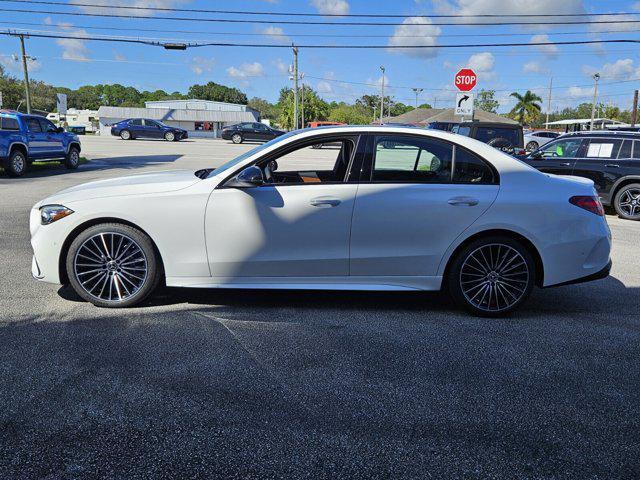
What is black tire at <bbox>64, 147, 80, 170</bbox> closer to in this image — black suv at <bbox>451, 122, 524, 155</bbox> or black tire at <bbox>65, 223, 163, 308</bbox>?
black suv at <bbox>451, 122, 524, 155</bbox>

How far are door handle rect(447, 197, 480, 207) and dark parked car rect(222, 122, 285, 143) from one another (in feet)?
124

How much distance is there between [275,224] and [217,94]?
489ft

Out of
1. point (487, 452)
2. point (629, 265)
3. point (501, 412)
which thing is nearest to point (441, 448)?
point (487, 452)

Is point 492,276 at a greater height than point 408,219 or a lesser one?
lesser

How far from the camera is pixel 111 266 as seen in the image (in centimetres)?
466

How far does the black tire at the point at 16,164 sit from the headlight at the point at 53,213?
1229 centimetres

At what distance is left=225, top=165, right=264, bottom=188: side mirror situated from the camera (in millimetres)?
4465

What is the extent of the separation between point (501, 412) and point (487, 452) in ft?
1.49

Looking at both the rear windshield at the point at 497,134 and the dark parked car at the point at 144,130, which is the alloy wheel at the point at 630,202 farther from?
the dark parked car at the point at 144,130

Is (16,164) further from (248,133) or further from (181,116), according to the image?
(181,116)

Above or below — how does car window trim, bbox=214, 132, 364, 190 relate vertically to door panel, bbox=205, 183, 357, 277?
above

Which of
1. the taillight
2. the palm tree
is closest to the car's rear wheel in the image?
the taillight

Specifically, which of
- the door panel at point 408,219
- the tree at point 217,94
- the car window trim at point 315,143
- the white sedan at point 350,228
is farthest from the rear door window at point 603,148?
the tree at point 217,94

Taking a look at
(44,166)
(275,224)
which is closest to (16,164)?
(44,166)
